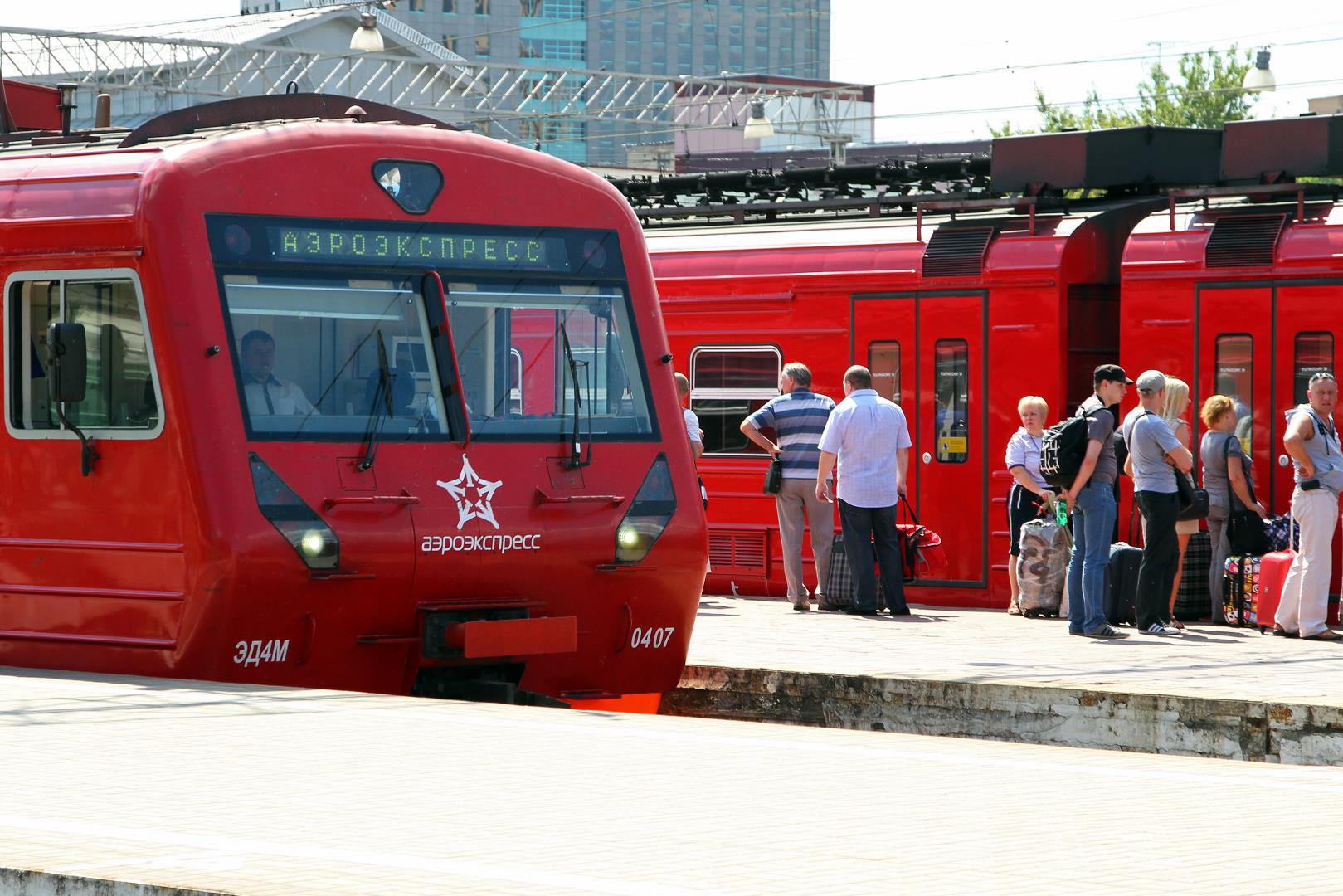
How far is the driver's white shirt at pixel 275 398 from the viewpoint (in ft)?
30.1

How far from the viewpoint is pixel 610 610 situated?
10211mm

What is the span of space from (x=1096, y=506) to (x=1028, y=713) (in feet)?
9.98

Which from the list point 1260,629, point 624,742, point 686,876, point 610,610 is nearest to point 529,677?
point 610,610

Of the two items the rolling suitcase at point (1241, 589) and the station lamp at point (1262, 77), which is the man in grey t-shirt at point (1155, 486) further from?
the station lamp at point (1262, 77)

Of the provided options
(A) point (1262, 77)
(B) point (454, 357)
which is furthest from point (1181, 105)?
(B) point (454, 357)

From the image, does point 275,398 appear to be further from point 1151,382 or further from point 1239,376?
point 1239,376

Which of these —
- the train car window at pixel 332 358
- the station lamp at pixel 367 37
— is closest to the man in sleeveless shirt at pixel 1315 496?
the train car window at pixel 332 358

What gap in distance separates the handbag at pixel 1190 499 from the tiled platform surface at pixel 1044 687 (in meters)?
0.78

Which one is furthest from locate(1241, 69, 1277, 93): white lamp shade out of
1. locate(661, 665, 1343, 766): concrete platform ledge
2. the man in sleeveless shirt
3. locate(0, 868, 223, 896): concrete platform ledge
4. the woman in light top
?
locate(0, 868, 223, 896): concrete platform ledge

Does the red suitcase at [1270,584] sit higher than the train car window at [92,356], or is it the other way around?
the train car window at [92,356]

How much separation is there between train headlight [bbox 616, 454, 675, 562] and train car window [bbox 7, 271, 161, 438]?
2.30 meters

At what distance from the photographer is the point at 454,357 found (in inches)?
382

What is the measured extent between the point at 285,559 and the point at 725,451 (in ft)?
27.6

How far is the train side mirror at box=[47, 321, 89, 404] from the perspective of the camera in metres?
9.17
